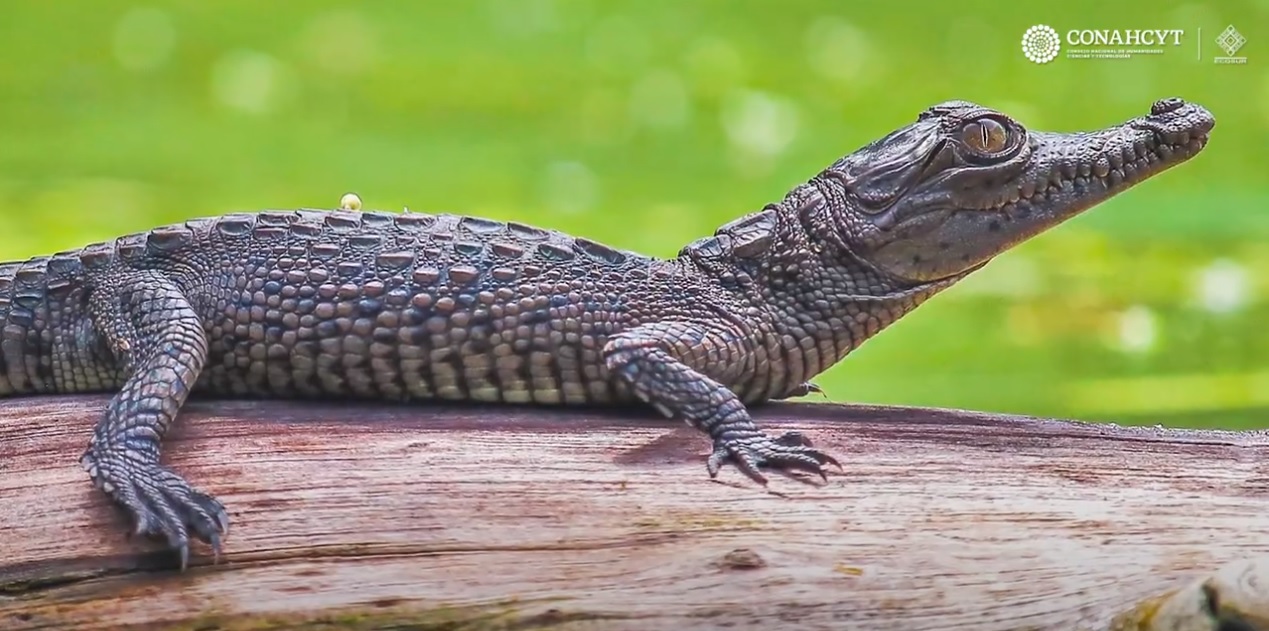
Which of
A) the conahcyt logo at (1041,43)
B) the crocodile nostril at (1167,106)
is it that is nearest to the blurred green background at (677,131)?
the conahcyt logo at (1041,43)

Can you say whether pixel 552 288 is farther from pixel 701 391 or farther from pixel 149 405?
pixel 149 405

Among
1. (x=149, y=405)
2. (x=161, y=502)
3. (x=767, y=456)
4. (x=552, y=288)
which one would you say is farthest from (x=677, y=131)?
(x=161, y=502)

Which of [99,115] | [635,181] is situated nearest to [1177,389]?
[635,181]

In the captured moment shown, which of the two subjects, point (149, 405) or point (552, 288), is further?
point (552, 288)

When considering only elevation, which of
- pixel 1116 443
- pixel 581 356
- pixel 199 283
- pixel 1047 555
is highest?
pixel 199 283

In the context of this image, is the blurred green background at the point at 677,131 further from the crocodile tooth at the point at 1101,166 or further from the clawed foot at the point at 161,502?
the clawed foot at the point at 161,502

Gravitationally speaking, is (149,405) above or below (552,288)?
below

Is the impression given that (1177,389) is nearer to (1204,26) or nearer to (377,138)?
(1204,26)
